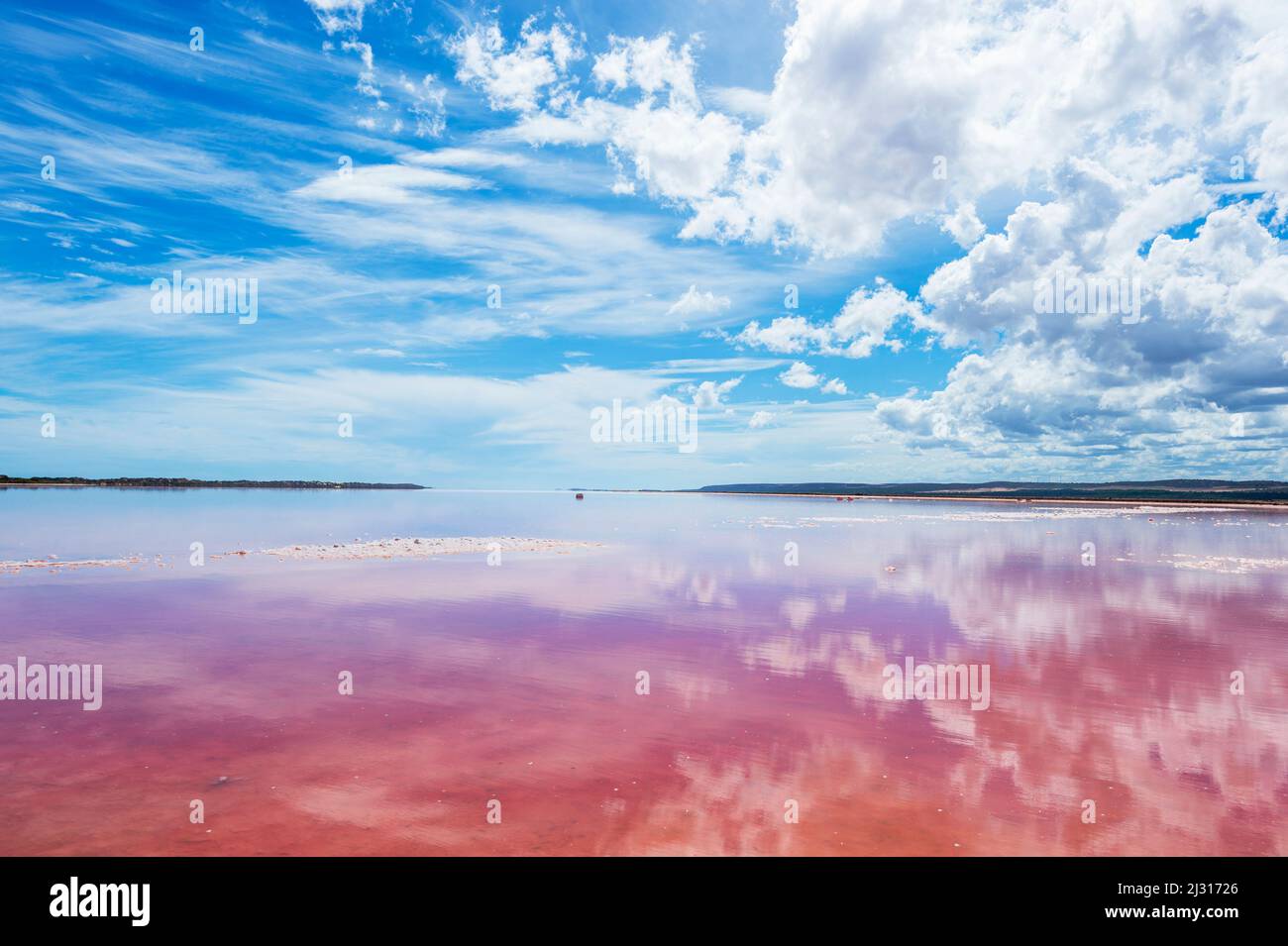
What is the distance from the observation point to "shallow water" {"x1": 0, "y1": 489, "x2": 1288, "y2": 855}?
8.65 meters

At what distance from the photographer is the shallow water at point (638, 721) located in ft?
28.4

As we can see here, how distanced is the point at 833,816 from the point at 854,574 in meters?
24.1

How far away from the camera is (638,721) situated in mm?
12672

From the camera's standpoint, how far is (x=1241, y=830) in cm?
860
